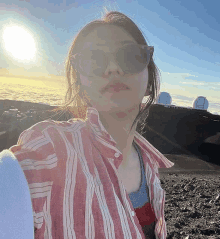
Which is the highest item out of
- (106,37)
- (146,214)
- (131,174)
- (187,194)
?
(106,37)

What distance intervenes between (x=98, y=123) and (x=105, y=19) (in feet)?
2.73

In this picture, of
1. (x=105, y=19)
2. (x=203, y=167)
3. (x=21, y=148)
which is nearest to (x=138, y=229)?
(x=21, y=148)

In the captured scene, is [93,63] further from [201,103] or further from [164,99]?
[201,103]

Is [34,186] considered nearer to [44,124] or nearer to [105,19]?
[44,124]

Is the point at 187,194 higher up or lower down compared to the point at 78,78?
lower down

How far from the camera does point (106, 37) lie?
1.47 m

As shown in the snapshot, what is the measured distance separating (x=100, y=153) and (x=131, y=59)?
2.20 feet

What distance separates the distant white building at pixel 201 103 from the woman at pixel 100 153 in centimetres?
2659

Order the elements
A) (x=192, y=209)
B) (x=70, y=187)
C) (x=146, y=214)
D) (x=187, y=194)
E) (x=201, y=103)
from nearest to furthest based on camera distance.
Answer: (x=70, y=187), (x=146, y=214), (x=192, y=209), (x=187, y=194), (x=201, y=103)

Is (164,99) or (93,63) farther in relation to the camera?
(164,99)

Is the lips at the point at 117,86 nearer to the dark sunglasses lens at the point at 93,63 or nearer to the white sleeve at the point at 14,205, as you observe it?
the dark sunglasses lens at the point at 93,63

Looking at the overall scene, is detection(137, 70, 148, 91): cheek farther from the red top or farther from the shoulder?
the red top

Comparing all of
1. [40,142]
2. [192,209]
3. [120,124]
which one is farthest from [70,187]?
[192,209]

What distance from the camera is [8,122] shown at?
12.6 m
